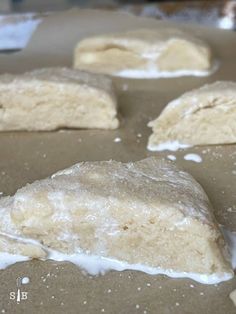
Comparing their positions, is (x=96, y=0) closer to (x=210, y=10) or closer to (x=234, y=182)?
(x=210, y=10)

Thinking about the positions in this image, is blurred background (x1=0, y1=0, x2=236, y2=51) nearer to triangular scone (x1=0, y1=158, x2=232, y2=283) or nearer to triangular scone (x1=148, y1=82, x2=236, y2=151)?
triangular scone (x1=148, y1=82, x2=236, y2=151)

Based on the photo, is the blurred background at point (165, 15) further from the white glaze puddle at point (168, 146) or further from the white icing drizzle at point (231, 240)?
the white icing drizzle at point (231, 240)

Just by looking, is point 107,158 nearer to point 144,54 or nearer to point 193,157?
point 193,157

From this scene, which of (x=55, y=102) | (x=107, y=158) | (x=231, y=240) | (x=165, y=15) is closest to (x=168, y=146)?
(x=107, y=158)

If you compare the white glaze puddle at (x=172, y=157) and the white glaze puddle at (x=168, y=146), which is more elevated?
the white glaze puddle at (x=172, y=157)

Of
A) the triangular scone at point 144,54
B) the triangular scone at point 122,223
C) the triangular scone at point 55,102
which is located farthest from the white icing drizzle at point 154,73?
the triangular scone at point 122,223

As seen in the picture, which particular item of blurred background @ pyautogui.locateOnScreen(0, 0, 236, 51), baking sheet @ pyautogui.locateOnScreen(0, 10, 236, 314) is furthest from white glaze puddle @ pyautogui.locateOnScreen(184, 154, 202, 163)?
blurred background @ pyautogui.locateOnScreen(0, 0, 236, 51)
